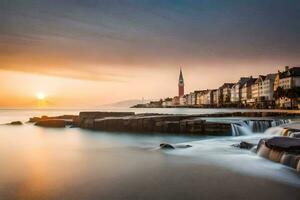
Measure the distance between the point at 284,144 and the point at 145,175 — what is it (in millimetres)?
7412

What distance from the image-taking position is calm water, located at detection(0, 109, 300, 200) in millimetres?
11633

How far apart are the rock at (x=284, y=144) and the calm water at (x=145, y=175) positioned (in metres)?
0.94

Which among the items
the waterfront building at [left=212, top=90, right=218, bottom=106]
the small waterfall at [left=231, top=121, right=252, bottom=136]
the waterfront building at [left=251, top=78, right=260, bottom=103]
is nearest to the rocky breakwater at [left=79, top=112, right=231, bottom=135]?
the small waterfall at [left=231, top=121, right=252, bottom=136]

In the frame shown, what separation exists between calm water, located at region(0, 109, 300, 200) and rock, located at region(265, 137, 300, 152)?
94 cm

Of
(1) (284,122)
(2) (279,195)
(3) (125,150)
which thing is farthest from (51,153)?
(1) (284,122)

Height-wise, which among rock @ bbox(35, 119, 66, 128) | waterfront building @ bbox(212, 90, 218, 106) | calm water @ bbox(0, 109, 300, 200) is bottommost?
calm water @ bbox(0, 109, 300, 200)

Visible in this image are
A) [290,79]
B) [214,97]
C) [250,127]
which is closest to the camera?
[250,127]

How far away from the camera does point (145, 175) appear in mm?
14914

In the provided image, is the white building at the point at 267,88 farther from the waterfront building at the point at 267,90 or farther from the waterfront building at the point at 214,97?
the waterfront building at the point at 214,97

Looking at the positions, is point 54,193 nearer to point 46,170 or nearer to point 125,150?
point 46,170

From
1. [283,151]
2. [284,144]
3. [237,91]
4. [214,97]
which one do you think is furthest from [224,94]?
[283,151]

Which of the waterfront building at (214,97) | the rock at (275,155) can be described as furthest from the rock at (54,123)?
the waterfront building at (214,97)

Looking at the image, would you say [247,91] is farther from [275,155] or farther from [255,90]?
[275,155]

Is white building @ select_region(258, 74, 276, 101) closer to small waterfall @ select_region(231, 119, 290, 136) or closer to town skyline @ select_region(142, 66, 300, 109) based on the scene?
town skyline @ select_region(142, 66, 300, 109)
